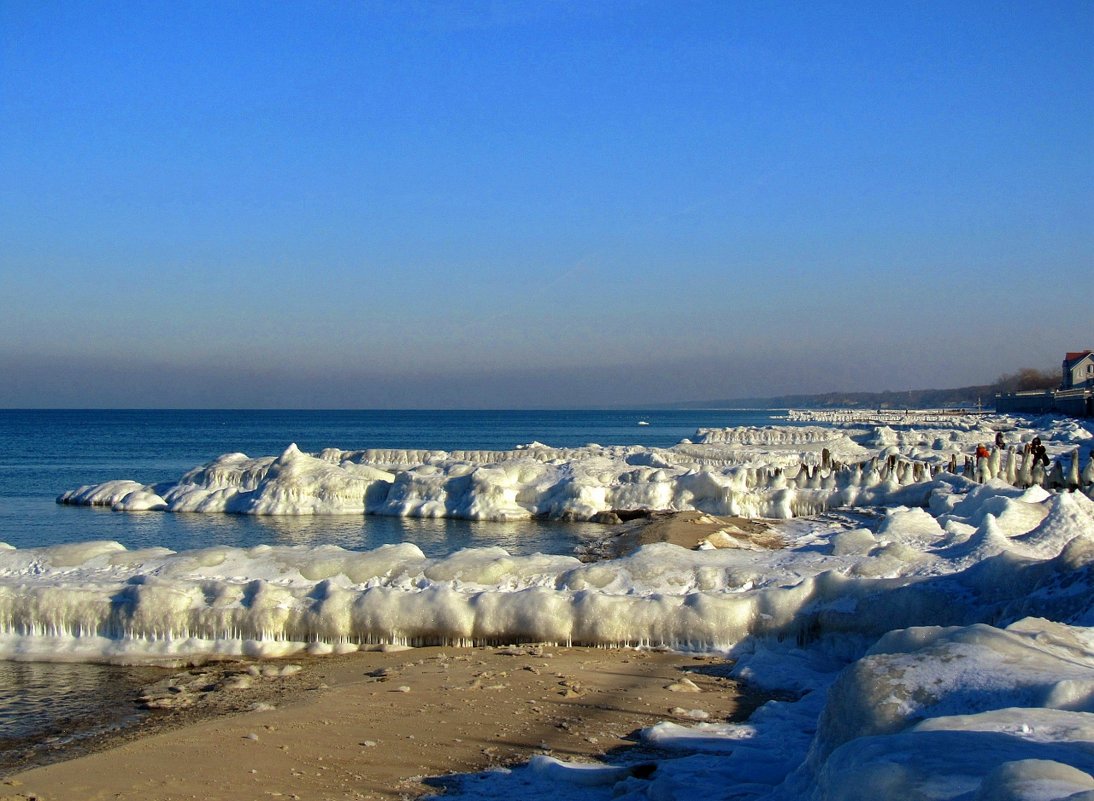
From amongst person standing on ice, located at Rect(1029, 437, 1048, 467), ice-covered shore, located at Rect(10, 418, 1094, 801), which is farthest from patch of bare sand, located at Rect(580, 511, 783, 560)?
person standing on ice, located at Rect(1029, 437, 1048, 467)

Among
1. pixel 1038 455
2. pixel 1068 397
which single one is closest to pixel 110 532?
pixel 1038 455

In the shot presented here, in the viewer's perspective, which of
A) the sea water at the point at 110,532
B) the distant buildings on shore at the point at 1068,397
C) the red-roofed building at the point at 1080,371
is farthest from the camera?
the red-roofed building at the point at 1080,371

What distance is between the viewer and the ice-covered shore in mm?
6156

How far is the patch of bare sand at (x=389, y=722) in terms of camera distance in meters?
7.92

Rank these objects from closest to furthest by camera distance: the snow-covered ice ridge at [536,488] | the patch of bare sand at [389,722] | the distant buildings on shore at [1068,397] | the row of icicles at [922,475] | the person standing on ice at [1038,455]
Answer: the patch of bare sand at [389,722]
the row of icicles at [922,475]
the person standing on ice at [1038,455]
the snow-covered ice ridge at [536,488]
the distant buildings on shore at [1068,397]

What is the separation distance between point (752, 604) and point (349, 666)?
16.5ft

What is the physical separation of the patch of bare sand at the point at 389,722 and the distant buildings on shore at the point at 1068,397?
271 ft

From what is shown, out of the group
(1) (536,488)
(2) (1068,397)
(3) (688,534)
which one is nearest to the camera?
(3) (688,534)

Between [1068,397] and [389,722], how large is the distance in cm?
9836

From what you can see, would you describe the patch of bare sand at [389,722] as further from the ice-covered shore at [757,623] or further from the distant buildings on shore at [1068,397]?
the distant buildings on shore at [1068,397]

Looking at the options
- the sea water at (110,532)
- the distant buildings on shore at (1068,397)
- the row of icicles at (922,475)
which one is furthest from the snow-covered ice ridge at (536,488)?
the distant buildings on shore at (1068,397)

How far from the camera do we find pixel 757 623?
1257cm

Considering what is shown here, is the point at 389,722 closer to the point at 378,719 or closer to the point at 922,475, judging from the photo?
the point at 378,719

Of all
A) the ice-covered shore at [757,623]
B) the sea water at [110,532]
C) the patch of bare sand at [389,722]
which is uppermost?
the ice-covered shore at [757,623]
